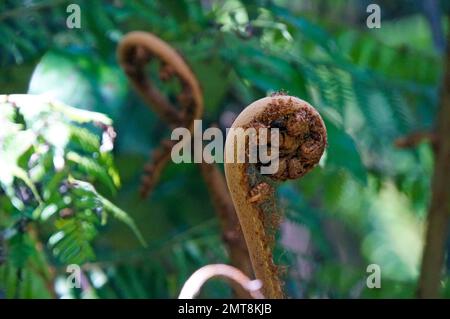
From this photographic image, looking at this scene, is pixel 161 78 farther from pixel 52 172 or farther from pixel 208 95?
pixel 208 95

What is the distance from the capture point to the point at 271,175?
2.78 feet

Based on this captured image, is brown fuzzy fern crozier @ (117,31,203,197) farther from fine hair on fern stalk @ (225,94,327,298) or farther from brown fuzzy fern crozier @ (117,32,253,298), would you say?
fine hair on fern stalk @ (225,94,327,298)

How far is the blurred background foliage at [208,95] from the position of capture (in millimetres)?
1390

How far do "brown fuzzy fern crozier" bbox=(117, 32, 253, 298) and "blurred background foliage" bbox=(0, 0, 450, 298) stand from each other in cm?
9

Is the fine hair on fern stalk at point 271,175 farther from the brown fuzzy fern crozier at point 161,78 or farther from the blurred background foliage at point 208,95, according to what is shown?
the brown fuzzy fern crozier at point 161,78

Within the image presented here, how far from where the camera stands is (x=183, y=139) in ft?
4.26

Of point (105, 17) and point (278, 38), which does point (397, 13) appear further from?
point (105, 17)

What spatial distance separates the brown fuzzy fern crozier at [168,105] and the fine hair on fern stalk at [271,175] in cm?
30

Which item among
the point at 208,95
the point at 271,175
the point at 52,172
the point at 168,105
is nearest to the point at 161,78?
the point at 168,105

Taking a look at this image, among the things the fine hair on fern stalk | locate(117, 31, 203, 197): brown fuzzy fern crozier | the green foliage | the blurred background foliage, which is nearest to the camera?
the fine hair on fern stalk

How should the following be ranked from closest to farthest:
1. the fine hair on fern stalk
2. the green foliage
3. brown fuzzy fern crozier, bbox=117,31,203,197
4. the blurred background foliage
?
the fine hair on fern stalk < the green foliage < brown fuzzy fern crozier, bbox=117,31,203,197 < the blurred background foliage

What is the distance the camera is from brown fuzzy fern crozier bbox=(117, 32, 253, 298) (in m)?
1.20

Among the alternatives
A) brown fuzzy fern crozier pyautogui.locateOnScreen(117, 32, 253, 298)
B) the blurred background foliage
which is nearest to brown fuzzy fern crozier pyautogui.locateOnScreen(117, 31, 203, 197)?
brown fuzzy fern crozier pyautogui.locateOnScreen(117, 32, 253, 298)

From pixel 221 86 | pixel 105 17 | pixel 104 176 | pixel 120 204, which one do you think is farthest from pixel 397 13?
pixel 104 176
